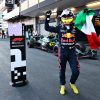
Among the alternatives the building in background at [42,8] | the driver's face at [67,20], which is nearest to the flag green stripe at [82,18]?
the driver's face at [67,20]

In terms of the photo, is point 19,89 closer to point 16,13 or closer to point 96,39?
point 96,39

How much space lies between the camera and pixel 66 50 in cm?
523

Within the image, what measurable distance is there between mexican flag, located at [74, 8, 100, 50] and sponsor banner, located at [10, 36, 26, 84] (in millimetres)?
1508

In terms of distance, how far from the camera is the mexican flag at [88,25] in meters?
5.52

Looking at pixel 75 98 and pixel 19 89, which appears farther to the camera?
pixel 19 89

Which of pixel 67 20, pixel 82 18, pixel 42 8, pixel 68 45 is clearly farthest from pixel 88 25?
pixel 42 8

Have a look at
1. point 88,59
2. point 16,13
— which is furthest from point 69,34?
point 16,13

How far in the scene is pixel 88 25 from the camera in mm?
5562

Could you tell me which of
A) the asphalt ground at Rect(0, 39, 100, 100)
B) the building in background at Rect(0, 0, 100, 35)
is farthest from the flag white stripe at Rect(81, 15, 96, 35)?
the building in background at Rect(0, 0, 100, 35)

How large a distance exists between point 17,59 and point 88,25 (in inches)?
76.1

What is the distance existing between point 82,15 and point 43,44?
10.4 m

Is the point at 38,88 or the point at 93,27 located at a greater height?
the point at 93,27

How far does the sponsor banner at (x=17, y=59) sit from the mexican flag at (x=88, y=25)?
4.95 feet

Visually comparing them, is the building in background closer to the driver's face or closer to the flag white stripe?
the flag white stripe
